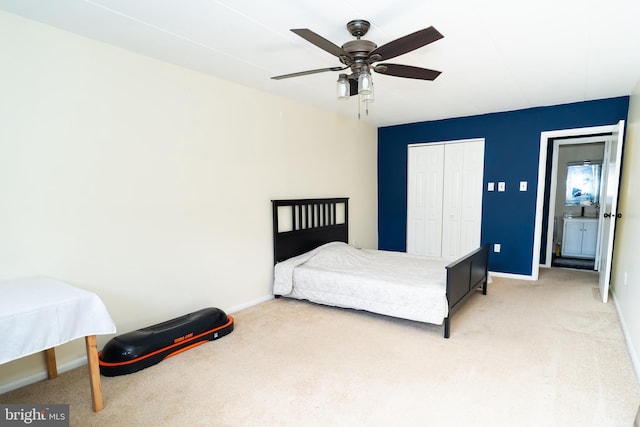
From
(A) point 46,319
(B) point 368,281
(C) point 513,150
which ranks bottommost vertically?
(B) point 368,281

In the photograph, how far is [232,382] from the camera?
2270mm

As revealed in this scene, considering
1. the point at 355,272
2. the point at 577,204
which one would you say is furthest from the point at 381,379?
the point at 577,204

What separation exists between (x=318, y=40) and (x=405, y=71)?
0.71 meters

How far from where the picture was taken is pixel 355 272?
353cm

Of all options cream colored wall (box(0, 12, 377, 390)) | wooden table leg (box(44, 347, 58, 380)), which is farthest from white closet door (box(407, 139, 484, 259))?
wooden table leg (box(44, 347, 58, 380))

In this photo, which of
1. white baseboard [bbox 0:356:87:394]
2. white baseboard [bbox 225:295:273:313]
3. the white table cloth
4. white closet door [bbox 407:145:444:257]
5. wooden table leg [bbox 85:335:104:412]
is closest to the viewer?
the white table cloth

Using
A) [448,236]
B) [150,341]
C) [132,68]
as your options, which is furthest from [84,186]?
[448,236]

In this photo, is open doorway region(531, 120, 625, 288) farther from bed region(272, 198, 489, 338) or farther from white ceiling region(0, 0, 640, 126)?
bed region(272, 198, 489, 338)

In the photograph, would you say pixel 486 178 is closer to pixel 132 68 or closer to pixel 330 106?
pixel 330 106

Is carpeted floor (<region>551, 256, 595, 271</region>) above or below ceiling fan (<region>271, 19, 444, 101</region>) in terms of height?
below

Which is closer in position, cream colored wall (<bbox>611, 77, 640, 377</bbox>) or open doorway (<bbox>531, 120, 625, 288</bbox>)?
cream colored wall (<bbox>611, 77, 640, 377</bbox>)

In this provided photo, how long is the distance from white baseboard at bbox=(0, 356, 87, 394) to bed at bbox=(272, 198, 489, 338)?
1.92 metres

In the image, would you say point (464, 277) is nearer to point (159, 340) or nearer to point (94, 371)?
point (159, 340)

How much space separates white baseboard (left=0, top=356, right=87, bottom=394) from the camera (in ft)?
7.02
